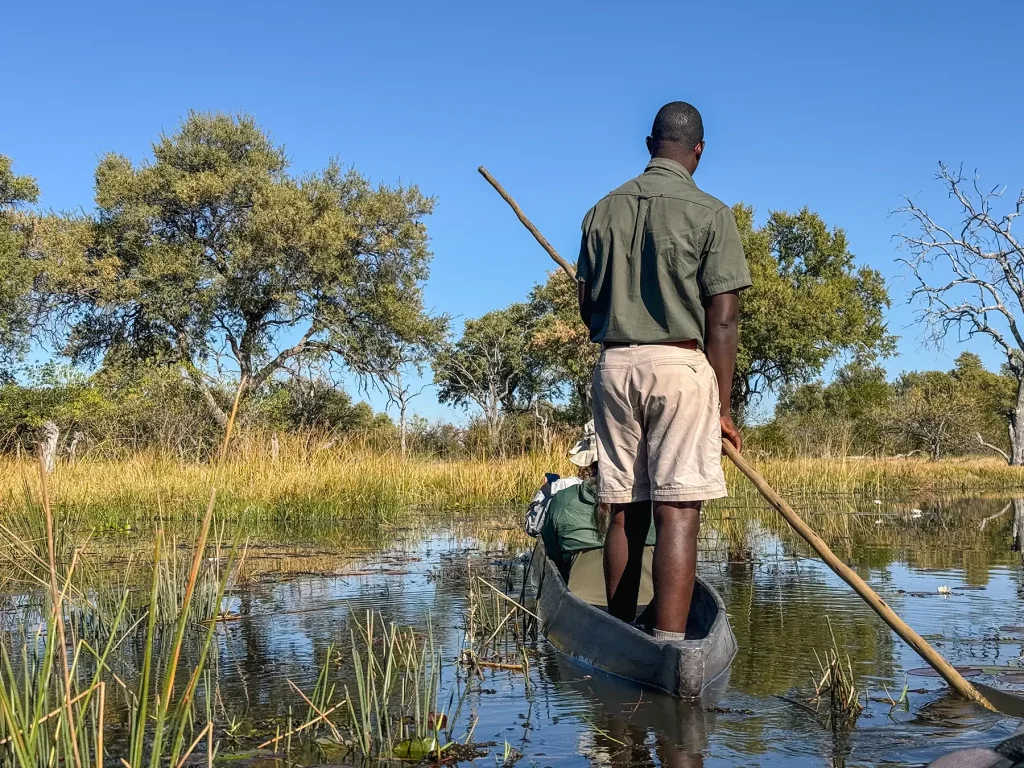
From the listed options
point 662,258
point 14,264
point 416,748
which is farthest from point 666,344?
point 14,264

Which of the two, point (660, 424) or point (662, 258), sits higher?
point (662, 258)

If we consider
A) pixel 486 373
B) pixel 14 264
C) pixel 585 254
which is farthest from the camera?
pixel 486 373

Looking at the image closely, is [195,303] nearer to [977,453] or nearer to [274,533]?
[274,533]

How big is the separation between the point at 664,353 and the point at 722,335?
26 centimetres

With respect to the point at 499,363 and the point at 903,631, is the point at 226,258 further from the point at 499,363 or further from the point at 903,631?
the point at 903,631

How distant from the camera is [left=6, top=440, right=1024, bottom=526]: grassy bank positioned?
10.6m

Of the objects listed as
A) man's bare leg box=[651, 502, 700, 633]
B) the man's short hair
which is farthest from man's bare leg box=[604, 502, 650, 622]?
the man's short hair

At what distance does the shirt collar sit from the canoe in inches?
70.9

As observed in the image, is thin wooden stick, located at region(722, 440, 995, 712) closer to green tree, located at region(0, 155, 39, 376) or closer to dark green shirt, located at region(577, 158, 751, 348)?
dark green shirt, located at region(577, 158, 751, 348)

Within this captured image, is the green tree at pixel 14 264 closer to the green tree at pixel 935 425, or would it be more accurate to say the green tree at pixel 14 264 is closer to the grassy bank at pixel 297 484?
the grassy bank at pixel 297 484

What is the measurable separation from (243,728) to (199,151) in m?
22.7

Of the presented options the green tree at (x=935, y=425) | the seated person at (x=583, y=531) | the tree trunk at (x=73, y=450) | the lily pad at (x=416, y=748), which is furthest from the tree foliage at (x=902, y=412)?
the lily pad at (x=416, y=748)

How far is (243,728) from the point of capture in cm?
327

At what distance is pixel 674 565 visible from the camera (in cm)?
377
